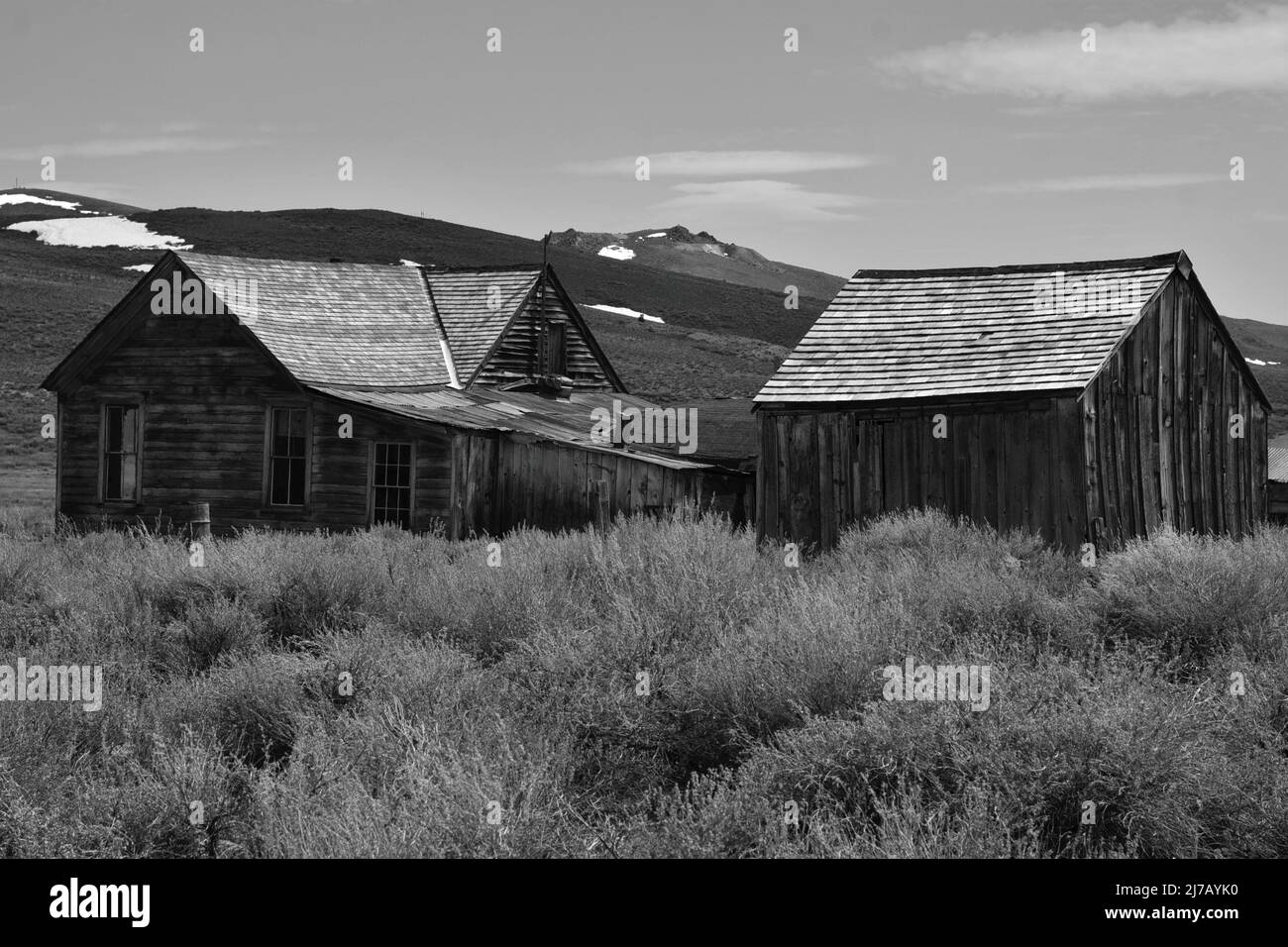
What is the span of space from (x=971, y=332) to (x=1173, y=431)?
9.67 feet

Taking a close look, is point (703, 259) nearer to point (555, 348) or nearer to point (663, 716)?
point (555, 348)

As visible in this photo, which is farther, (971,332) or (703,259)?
(703,259)

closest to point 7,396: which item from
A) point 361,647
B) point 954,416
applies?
point 954,416

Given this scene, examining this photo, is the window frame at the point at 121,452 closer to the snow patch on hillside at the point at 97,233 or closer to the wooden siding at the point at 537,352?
the wooden siding at the point at 537,352

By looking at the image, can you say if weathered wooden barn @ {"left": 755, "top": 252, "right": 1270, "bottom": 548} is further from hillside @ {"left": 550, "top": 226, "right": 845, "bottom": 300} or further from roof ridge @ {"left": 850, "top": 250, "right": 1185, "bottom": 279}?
hillside @ {"left": 550, "top": 226, "right": 845, "bottom": 300}

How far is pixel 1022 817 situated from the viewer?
5980 millimetres

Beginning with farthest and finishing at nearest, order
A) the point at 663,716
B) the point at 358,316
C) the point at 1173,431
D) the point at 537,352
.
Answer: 1. the point at 537,352
2. the point at 358,316
3. the point at 1173,431
4. the point at 663,716

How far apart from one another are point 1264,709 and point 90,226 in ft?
300

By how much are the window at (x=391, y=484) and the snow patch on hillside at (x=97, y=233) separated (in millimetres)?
67499

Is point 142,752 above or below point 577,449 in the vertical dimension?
below

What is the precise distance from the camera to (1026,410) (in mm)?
16562

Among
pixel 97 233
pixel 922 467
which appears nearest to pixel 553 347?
pixel 922 467

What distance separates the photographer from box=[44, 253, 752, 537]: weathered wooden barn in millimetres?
20031
